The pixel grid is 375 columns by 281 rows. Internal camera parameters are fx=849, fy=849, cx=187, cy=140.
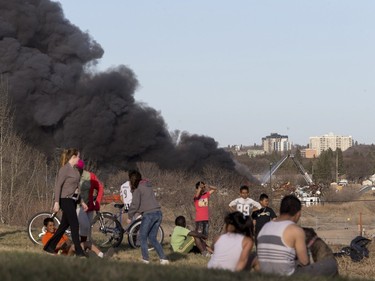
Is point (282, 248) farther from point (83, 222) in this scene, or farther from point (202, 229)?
point (202, 229)

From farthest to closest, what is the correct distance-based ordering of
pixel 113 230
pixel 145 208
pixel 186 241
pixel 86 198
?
pixel 186 241 < pixel 113 230 < pixel 86 198 < pixel 145 208

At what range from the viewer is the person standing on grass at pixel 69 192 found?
1327 centimetres

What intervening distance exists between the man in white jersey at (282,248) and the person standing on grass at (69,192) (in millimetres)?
4484

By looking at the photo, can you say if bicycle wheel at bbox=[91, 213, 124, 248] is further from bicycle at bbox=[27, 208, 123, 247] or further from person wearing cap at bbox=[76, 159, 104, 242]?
person wearing cap at bbox=[76, 159, 104, 242]

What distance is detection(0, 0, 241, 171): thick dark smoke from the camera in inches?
2249

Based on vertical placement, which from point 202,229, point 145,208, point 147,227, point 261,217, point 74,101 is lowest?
point 202,229

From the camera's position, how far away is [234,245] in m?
9.87

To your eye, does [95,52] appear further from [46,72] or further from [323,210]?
[323,210]

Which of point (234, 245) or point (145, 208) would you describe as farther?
point (145, 208)

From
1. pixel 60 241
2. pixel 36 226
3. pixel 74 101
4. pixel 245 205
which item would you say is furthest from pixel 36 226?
pixel 74 101

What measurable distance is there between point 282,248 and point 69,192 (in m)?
4.77

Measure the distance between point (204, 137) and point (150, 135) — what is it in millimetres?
4977

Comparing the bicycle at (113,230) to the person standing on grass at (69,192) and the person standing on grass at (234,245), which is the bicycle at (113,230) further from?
the person standing on grass at (234,245)

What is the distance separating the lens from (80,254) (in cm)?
1352
